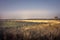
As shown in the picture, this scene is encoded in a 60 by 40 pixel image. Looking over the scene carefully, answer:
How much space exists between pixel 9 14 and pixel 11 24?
152 millimetres

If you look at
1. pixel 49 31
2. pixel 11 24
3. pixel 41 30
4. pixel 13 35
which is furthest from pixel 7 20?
pixel 49 31

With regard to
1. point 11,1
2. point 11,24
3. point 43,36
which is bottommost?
point 43,36

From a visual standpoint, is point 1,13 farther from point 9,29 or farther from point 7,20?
point 9,29

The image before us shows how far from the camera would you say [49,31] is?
131 centimetres

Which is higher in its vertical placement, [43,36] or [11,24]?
[11,24]

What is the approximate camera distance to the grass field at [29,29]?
1.31 metres

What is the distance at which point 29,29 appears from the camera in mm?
1317

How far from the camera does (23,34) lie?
1323 millimetres

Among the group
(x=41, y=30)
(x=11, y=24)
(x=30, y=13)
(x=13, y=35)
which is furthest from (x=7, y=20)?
(x=41, y=30)

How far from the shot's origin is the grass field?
1306 mm

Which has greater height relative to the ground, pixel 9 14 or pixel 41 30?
pixel 9 14

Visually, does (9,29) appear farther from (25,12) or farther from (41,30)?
(41,30)

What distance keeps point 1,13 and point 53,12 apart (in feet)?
2.42

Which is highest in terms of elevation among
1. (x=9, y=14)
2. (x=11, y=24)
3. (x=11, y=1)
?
(x=11, y=1)
